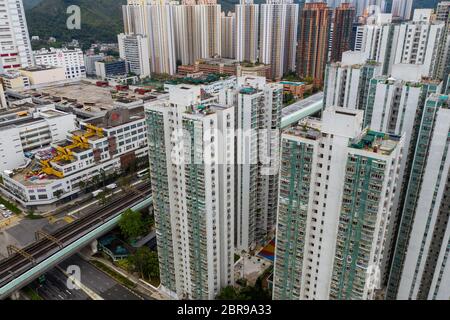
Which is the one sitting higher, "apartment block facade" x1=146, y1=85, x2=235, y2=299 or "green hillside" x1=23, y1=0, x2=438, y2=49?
"green hillside" x1=23, y1=0, x2=438, y2=49

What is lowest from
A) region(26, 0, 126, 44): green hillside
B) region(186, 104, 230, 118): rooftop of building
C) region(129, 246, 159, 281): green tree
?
region(129, 246, 159, 281): green tree

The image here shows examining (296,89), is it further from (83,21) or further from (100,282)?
(83,21)

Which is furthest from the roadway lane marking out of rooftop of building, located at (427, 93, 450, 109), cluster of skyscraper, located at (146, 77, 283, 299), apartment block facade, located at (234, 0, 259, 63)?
apartment block facade, located at (234, 0, 259, 63)

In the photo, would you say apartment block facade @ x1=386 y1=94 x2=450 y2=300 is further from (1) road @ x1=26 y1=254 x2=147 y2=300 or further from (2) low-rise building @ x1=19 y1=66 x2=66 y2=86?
(2) low-rise building @ x1=19 y1=66 x2=66 y2=86

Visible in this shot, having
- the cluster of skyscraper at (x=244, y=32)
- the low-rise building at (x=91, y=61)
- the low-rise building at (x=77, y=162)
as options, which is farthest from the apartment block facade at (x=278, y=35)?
the low-rise building at (x=77, y=162)

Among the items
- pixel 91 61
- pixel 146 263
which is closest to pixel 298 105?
pixel 146 263

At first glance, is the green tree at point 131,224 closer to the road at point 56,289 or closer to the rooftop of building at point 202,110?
the road at point 56,289
